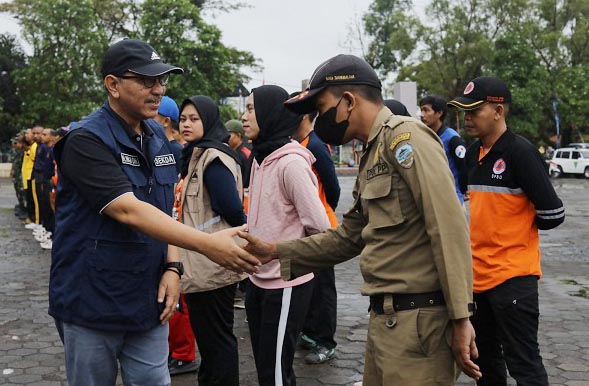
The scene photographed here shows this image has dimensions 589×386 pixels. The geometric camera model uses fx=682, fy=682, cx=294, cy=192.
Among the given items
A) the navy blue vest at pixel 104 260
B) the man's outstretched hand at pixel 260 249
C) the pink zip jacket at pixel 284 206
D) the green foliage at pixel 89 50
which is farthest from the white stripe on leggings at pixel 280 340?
the green foliage at pixel 89 50

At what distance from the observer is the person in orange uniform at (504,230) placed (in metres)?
3.85

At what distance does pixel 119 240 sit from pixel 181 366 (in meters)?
2.71

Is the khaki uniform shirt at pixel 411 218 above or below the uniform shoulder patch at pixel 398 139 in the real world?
below

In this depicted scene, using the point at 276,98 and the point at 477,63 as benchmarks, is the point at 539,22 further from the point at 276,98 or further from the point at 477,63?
the point at 276,98

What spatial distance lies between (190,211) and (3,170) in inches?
1559

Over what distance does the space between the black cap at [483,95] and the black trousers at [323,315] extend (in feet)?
6.43

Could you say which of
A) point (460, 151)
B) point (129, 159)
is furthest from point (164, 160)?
point (460, 151)

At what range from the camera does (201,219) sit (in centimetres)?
441

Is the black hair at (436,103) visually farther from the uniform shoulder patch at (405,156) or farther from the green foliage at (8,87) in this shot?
the green foliage at (8,87)

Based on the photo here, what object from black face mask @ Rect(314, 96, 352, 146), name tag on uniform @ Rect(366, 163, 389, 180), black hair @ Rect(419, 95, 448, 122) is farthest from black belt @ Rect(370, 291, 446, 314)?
black hair @ Rect(419, 95, 448, 122)

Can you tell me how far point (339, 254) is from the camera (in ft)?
10.6

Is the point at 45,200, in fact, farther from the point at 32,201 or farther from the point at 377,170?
the point at 377,170

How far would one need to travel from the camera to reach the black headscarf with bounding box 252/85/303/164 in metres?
4.09

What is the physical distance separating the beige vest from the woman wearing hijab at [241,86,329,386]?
1.13 feet
